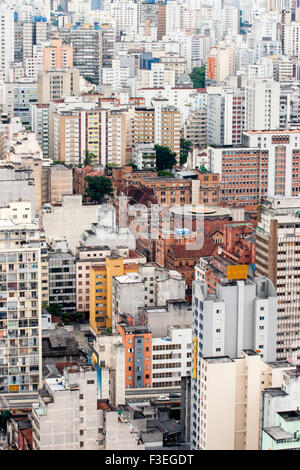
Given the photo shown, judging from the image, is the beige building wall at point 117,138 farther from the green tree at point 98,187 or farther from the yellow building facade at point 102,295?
the yellow building facade at point 102,295

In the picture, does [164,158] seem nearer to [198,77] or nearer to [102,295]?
[102,295]

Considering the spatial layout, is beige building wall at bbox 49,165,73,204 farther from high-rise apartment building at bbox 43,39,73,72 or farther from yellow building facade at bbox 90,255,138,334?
high-rise apartment building at bbox 43,39,73,72

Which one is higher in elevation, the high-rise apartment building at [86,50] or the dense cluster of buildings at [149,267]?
the high-rise apartment building at [86,50]

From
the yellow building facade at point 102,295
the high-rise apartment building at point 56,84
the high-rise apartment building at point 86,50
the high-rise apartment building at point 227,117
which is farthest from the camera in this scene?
the high-rise apartment building at point 86,50

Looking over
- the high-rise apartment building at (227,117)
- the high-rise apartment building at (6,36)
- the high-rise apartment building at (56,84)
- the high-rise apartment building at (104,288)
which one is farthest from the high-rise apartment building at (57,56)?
the high-rise apartment building at (104,288)

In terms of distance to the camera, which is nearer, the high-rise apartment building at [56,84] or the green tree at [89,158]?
the green tree at [89,158]
